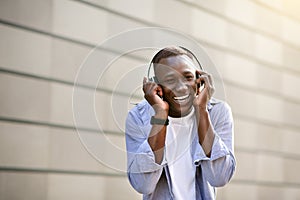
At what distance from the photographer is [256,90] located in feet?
33.6

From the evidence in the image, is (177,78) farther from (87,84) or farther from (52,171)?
(52,171)

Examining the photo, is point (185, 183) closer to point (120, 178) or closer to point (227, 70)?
point (120, 178)

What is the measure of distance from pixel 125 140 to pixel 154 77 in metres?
0.36

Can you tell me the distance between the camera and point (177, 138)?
11.6ft

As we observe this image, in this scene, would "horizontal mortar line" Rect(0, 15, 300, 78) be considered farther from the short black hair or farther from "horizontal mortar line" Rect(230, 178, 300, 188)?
"horizontal mortar line" Rect(230, 178, 300, 188)

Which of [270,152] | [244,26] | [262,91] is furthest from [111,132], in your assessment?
[270,152]

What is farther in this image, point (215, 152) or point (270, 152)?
point (270, 152)

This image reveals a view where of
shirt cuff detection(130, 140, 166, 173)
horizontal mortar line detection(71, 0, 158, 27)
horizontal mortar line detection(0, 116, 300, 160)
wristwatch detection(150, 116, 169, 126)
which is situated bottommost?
shirt cuff detection(130, 140, 166, 173)

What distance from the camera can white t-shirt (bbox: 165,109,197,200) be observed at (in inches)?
136

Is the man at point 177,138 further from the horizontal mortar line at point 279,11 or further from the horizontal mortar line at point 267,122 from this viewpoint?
the horizontal mortar line at point 279,11

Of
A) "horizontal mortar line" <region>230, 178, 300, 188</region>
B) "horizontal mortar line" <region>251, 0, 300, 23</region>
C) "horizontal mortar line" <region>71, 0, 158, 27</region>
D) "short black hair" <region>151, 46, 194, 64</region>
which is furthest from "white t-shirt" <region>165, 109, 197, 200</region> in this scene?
"horizontal mortar line" <region>251, 0, 300, 23</region>

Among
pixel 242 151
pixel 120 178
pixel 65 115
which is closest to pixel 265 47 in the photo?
pixel 242 151

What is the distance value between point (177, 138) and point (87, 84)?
1.75 ft

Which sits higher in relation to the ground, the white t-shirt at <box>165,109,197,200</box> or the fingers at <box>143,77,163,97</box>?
the fingers at <box>143,77,163,97</box>
